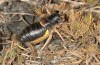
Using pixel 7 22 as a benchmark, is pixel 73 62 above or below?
below

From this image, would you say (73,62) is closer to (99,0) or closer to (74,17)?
(74,17)

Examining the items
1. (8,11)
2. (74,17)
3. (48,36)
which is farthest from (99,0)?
(8,11)

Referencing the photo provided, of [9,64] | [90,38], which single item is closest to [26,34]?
[9,64]

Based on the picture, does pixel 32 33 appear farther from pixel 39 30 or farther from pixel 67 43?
pixel 67 43

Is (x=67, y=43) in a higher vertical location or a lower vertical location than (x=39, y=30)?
lower

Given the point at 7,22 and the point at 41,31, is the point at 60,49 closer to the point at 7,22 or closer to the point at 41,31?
the point at 41,31

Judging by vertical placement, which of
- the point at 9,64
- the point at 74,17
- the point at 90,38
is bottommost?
the point at 9,64

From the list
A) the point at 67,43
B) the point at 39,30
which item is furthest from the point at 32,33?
the point at 67,43
